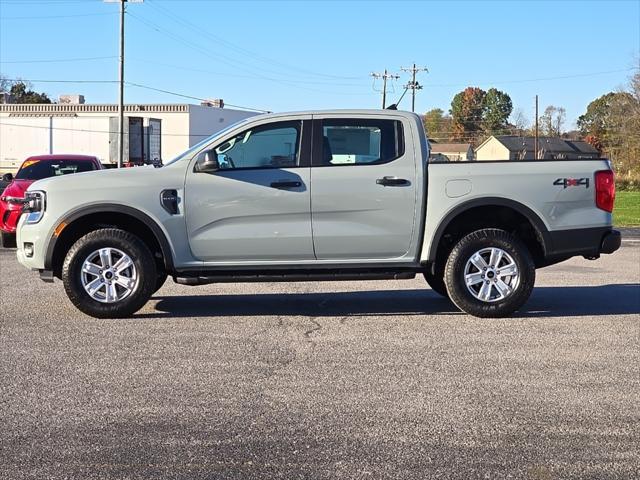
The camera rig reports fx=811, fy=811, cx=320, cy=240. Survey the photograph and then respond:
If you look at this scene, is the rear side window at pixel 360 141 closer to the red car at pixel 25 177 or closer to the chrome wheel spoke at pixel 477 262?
the chrome wheel spoke at pixel 477 262

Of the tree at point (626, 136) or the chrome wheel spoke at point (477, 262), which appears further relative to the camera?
the tree at point (626, 136)

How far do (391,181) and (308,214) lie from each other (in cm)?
85

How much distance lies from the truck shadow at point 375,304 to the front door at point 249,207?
2.53 feet

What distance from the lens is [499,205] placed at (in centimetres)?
785

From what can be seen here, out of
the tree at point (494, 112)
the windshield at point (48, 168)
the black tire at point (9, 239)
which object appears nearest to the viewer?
the black tire at point (9, 239)

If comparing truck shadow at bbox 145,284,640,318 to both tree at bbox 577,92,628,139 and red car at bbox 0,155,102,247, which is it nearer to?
red car at bbox 0,155,102,247

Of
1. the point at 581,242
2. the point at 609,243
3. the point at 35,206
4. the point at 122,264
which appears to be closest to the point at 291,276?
the point at 122,264

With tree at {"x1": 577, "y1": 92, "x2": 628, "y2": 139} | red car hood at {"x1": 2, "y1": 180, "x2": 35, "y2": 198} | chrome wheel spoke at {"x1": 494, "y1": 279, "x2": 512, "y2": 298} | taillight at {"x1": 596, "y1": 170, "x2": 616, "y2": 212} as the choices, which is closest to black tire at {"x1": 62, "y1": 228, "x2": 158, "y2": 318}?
chrome wheel spoke at {"x1": 494, "y1": 279, "x2": 512, "y2": 298}

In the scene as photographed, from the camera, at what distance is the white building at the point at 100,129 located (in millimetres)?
41312

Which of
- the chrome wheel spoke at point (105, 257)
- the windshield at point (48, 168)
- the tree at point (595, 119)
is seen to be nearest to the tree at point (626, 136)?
the tree at point (595, 119)

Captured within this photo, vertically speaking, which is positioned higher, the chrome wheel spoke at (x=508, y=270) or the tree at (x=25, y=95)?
the tree at (x=25, y=95)

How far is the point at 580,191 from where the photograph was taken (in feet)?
25.9

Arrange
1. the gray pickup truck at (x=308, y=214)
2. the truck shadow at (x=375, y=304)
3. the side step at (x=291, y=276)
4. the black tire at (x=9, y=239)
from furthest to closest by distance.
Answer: the black tire at (x=9, y=239) < the truck shadow at (x=375, y=304) < the side step at (x=291, y=276) < the gray pickup truck at (x=308, y=214)

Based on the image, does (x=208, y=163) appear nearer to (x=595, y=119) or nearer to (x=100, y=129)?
(x=100, y=129)
